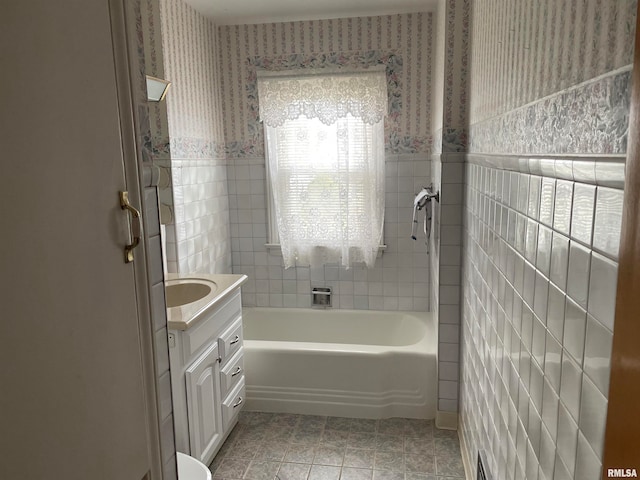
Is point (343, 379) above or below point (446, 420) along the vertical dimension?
above

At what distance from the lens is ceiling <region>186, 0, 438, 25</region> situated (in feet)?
10.1

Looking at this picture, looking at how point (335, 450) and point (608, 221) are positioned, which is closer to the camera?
point (608, 221)

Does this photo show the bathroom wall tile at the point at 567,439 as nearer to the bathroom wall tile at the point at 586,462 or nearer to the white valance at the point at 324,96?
the bathroom wall tile at the point at 586,462

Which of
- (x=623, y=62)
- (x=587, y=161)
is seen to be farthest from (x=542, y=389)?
(x=623, y=62)

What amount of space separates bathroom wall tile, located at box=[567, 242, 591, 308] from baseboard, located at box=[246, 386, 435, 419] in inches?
82.1

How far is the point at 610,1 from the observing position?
0.79 m

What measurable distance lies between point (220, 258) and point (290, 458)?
1.57m

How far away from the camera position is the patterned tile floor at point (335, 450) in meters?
2.38

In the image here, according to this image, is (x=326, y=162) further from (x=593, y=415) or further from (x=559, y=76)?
(x=593, y=415)

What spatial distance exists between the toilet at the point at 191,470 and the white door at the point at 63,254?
0.88 m

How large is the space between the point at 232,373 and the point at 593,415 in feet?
6.54

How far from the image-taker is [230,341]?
8.30 ft

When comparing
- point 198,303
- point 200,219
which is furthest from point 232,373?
point 200,219

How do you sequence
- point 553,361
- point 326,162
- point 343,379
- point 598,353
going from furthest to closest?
point 326,162, point 343,379, point 553,361, point 598,353
